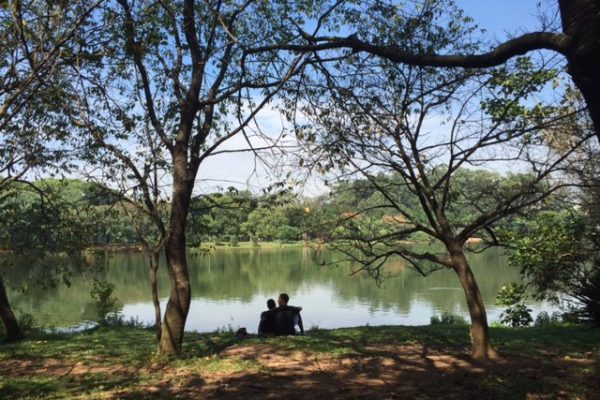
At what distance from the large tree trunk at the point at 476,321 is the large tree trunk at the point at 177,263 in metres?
3.34

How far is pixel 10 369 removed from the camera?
6320mm

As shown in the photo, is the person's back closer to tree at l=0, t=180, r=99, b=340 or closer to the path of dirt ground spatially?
the path of dirt ground

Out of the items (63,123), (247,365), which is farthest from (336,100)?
(63,123)

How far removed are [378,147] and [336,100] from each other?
34.9 inches

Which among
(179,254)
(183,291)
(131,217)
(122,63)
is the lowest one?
(183,291)

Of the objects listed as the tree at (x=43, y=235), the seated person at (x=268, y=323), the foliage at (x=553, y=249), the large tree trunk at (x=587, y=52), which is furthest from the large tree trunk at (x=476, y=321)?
the tree at (x=43, y=235)

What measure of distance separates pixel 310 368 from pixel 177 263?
6.94 feet

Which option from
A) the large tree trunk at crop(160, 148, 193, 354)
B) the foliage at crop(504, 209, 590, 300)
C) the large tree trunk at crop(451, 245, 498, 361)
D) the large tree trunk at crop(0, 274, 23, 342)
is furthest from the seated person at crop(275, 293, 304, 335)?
the foliage at crop(504, 209, 590, 300)

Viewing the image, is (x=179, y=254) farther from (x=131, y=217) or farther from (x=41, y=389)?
(x=41, y=389)

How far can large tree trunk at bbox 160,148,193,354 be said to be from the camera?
21.9 feet

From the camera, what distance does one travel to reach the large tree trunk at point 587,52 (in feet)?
10.1

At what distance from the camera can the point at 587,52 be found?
10.1 feet

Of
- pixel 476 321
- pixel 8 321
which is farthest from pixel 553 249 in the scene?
pixel 8 321

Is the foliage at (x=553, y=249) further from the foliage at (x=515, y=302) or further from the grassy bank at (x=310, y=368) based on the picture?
the grassy bank at (x=310, y=368)
